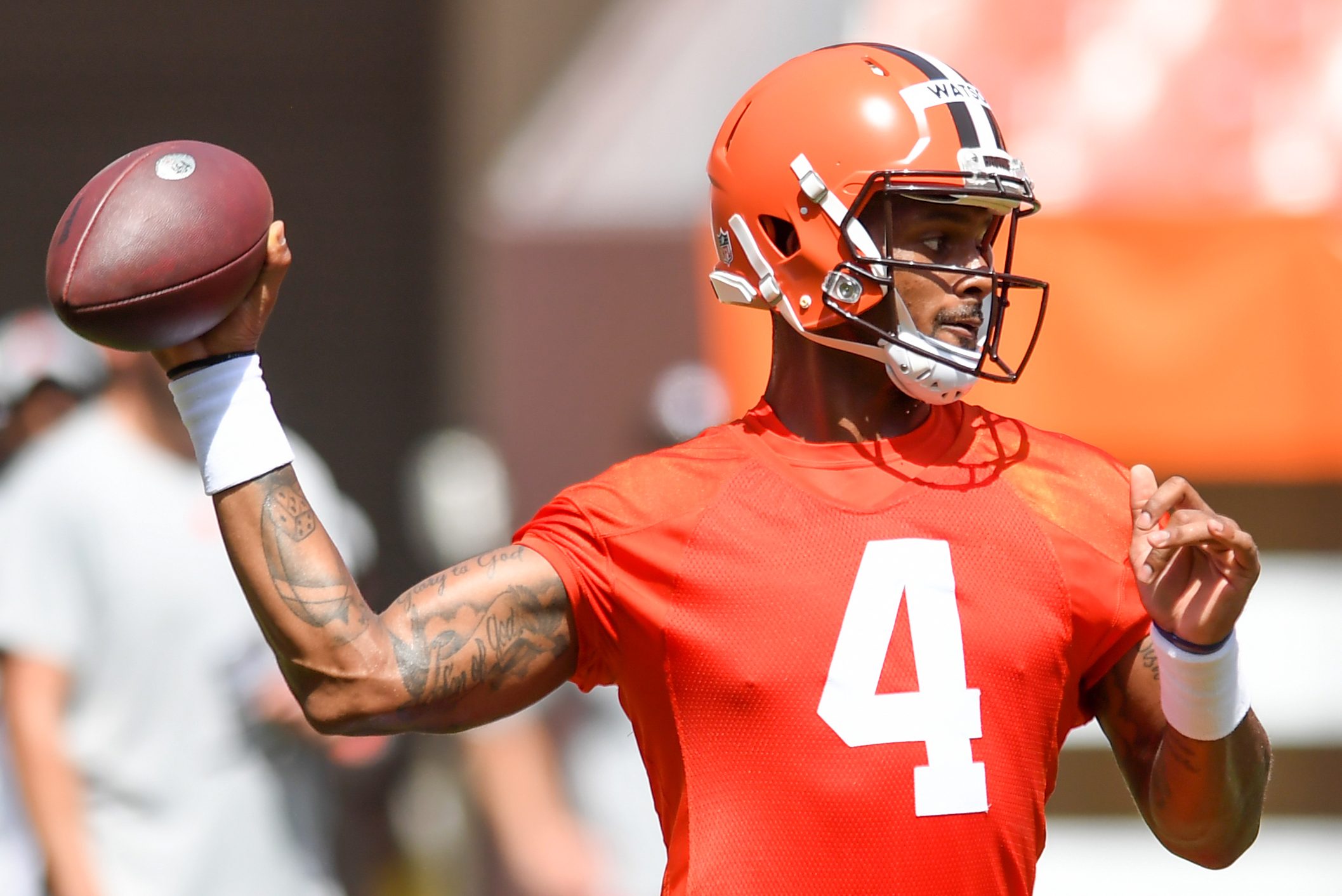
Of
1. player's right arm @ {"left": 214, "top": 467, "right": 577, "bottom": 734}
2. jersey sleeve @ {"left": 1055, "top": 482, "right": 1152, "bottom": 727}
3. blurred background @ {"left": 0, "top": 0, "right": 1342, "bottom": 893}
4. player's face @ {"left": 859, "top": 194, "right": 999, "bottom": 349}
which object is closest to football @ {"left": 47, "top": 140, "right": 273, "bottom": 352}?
player's right arm @ {"left": 214, "top": 467, "right": 577, "bottom": 734}

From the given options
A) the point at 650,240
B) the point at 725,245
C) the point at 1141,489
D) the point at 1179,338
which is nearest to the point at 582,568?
the point at 725,245

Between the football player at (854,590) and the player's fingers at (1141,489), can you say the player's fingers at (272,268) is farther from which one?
the player's fingers at (1141,489)

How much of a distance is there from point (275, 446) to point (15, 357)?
3.03m

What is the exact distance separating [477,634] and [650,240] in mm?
4890

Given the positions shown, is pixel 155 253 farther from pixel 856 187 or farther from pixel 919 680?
pixel 919 680

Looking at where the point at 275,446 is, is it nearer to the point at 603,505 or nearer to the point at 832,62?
the point at 603,505

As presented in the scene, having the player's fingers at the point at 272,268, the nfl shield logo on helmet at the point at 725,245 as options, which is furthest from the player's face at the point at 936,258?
the player's fingers at the point at 272,268

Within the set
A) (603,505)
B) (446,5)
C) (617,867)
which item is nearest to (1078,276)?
(617,867)

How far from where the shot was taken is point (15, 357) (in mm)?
4949

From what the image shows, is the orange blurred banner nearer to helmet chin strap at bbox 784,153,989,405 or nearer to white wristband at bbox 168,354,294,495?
helmet chin strap at bbox 784,153,989,405

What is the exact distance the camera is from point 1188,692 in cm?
225

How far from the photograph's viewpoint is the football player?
2213mm

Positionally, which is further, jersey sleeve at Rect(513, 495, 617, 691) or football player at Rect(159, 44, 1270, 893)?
jersey sleeve at Rect(513, 495, 617, 691)

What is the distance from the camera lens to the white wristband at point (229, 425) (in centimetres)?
221
